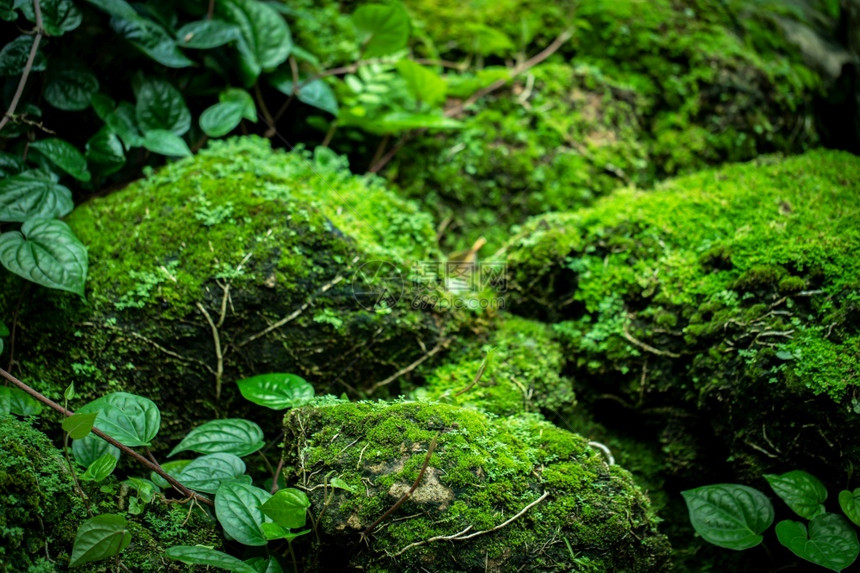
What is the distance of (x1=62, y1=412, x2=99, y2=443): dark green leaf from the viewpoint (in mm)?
1784

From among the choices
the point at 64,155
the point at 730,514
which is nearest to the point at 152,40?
the point at 64,155

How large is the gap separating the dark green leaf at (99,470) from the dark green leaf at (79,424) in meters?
0.12

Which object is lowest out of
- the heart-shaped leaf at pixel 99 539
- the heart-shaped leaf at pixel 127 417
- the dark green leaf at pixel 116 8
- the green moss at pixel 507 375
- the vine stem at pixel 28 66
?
the green moss at pixel 507 375

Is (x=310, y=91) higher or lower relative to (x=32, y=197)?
higher

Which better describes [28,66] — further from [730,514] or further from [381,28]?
[730,514]

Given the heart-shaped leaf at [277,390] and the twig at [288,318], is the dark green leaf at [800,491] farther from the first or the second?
the twig at [288,318]

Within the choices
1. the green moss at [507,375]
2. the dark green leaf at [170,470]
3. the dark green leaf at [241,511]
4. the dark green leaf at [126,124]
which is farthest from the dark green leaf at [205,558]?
the dark green leaf at [126,124]

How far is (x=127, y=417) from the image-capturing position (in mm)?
2053

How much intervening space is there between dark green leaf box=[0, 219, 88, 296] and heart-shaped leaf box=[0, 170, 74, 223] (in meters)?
0.10

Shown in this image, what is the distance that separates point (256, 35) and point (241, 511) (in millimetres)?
2667

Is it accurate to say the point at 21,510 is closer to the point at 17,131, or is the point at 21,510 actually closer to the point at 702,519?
the point at 17,131

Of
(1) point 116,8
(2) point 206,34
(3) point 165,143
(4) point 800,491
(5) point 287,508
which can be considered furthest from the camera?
(2) point 206,34

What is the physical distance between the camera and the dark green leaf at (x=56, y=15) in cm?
245

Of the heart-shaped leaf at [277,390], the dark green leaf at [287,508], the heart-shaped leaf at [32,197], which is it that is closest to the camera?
the dark green leaf at [287,508]
